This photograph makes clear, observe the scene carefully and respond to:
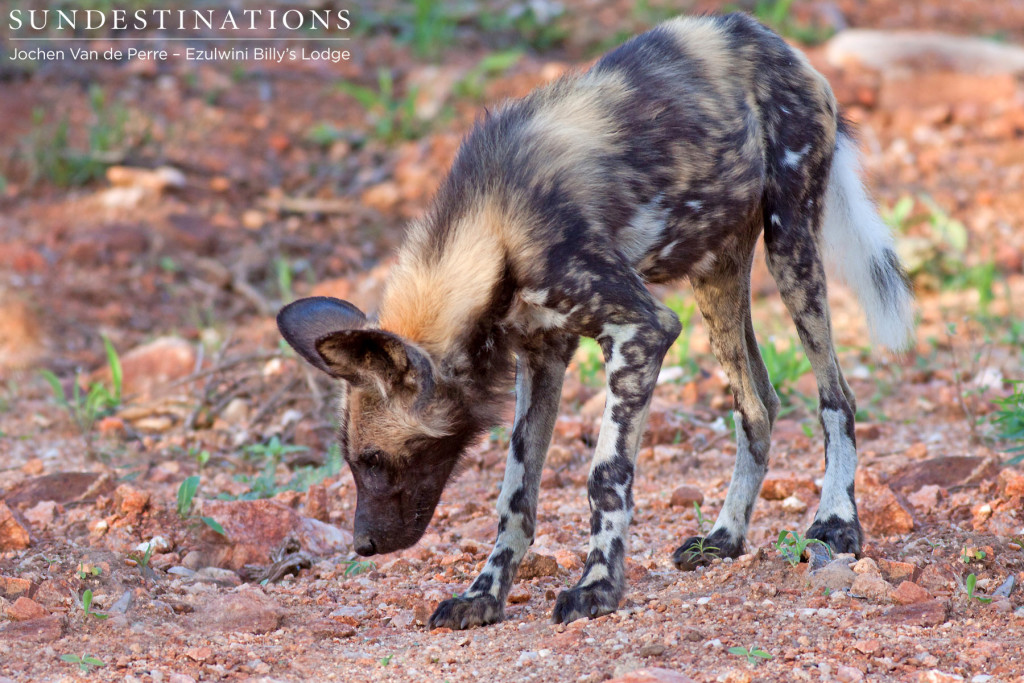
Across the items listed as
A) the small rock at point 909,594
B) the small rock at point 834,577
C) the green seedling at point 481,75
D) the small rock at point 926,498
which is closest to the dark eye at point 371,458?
the small rock at point 834,577

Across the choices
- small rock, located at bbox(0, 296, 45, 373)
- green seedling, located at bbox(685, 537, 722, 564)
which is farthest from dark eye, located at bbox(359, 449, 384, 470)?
small rock, located at bbox(0, 296, 45, 373)

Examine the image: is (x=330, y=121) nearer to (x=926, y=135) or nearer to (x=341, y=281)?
(x=341, y=281)

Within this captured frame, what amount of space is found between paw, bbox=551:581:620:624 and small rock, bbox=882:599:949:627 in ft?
2.65

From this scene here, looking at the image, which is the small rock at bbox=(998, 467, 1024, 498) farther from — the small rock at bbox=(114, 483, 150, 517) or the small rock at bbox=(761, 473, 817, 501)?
the small rock at bbox=(114, 483, 150, 517)

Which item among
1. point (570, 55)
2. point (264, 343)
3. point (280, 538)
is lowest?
point (280, 538)

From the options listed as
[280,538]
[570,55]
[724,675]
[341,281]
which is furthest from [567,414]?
[570,55]

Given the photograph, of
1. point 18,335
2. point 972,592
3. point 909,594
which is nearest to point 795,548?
point 909,594

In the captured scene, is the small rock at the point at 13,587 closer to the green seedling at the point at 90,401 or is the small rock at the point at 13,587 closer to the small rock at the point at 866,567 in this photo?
the green seedling at the point at 90,401

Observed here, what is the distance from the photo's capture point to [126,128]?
31.5ft

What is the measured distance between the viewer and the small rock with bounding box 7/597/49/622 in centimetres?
328

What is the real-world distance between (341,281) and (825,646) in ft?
17.4

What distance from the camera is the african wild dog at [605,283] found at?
3.66 metres

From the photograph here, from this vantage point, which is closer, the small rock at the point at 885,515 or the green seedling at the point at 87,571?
the green seedling at the point at 87,571

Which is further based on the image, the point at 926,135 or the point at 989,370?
the point at 926,135
